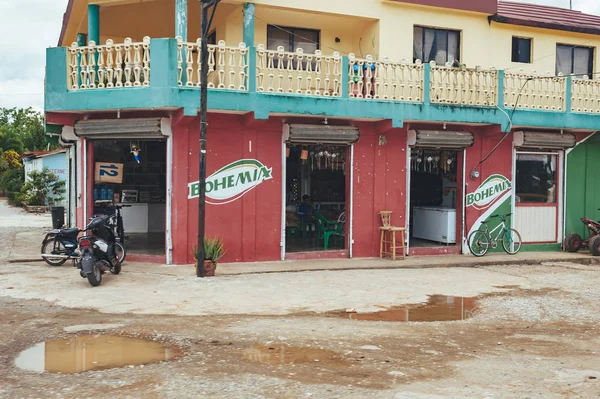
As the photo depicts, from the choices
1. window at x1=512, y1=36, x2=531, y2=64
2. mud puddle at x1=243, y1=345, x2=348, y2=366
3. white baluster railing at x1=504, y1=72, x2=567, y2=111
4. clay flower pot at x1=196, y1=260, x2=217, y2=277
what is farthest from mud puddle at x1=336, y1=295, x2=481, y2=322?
window at x1=512, y1=36, x2=531, y2=64

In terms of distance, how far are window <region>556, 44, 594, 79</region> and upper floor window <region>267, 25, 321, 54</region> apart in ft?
22.8

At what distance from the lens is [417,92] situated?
13555 mm

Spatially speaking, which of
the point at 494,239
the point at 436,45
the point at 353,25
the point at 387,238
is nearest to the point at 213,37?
the point at 353,25

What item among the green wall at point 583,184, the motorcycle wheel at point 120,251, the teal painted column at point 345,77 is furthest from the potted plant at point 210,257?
the green wall at point 583,184

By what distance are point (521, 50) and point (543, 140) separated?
2.80m

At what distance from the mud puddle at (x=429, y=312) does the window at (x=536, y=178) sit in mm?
6830

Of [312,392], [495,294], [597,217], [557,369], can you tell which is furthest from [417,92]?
[312,392]

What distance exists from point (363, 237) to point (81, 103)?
266 inches

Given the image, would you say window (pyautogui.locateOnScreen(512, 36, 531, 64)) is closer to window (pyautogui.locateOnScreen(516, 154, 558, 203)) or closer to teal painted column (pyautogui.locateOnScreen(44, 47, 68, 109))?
window (pyautogui.locateOnScreen(516, 154, 558, 203))

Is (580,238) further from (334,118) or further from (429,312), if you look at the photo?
(429,312)

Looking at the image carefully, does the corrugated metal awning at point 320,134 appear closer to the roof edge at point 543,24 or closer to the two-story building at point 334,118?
the two-story building at point 334,118

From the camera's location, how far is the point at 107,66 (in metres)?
11.6

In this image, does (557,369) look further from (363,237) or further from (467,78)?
(467,78)

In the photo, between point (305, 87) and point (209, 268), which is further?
point (305, 87)
